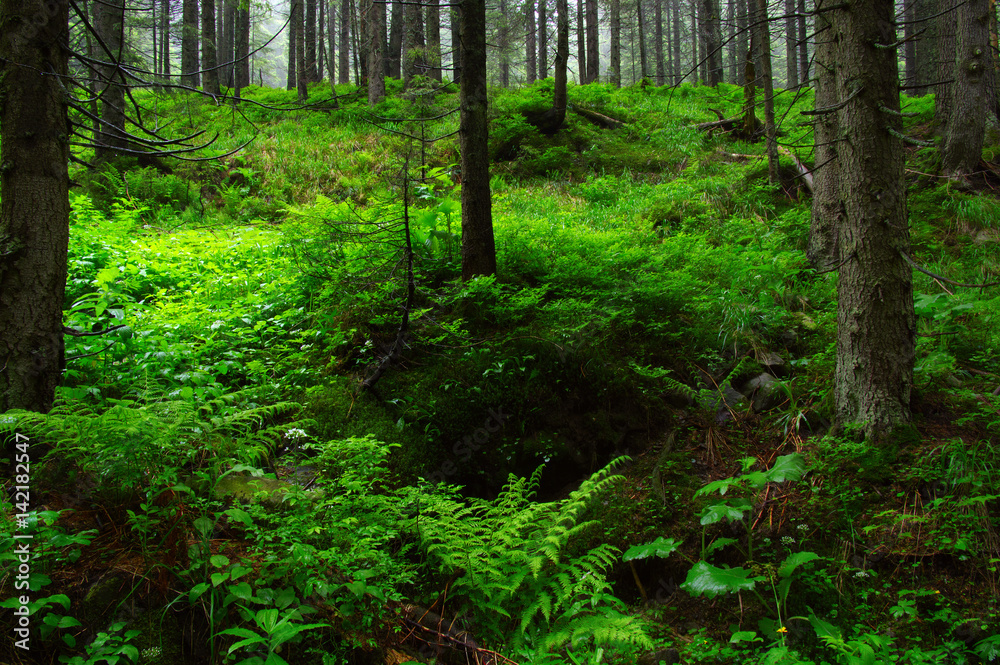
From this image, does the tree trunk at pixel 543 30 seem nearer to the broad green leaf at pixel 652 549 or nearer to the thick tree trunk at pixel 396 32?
the thick tree trunk at pixel 396 32

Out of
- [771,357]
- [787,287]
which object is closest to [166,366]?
[771,357]

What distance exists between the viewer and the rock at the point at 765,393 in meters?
4.65

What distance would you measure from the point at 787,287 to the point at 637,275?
188 cm

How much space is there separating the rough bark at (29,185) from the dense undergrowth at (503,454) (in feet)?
1.32

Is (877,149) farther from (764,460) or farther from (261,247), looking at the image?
(261,247)

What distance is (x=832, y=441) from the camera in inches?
147

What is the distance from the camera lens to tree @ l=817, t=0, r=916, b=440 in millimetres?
3523

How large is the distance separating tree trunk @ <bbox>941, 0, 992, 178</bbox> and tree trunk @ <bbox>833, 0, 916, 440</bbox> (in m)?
5.58

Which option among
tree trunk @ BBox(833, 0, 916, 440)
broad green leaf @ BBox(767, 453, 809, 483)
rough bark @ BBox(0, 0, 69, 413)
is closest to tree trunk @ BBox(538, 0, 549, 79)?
tree trunk @ BBox(833, 0, 916, 440)

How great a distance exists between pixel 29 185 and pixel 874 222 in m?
5.38

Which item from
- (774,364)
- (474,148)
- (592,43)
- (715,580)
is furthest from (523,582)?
(592,43)
